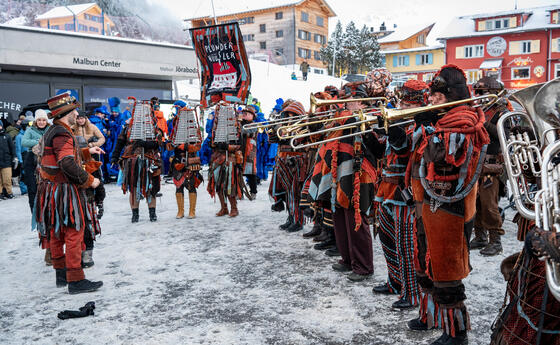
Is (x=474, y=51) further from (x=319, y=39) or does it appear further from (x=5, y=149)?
(x=5, y=149)

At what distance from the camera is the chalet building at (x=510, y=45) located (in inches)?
1337

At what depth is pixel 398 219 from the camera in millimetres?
3650

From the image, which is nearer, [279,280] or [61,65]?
[279,280]

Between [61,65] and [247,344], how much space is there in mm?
11353

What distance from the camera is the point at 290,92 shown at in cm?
2903

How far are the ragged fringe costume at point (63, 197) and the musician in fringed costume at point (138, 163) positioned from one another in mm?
2807

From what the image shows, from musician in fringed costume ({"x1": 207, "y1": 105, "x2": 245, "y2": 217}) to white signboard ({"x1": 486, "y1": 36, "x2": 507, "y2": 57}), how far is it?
34341mm

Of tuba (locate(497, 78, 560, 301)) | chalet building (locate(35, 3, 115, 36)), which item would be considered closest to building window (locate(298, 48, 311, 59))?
chalet building (locate(35, 3, 115, 36))

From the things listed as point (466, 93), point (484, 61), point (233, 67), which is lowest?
point (466, 93)

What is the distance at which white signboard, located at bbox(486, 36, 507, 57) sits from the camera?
1404 inches

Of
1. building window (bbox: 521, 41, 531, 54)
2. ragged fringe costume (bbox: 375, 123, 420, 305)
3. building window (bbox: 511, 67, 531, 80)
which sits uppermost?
building window (bbox: 521, 41, 531, 54)

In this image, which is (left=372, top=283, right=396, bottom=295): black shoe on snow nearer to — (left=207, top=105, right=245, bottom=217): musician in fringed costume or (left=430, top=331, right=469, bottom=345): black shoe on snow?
(left=430, top=331, right=469, bottom=345): black shoe on snow

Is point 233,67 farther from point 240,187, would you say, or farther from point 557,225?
point 557,225

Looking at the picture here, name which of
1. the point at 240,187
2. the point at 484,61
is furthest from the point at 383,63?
the point at 240,187
